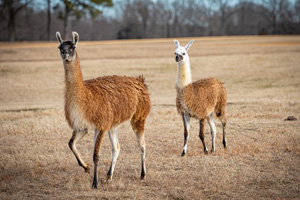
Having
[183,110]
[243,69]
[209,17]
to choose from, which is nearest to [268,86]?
[243,69]

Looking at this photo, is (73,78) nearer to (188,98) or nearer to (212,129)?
(188,98)

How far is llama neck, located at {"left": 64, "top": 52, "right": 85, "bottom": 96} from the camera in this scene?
5464 millimetres

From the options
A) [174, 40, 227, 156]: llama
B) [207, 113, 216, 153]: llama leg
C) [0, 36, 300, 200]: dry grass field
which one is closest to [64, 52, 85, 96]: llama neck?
[0, 36, 300, 200]: dry grass field

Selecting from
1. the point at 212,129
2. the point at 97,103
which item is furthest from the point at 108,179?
the point at 212,129

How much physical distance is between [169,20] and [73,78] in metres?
70.2

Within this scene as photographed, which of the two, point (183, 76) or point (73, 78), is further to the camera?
point (183, 76)

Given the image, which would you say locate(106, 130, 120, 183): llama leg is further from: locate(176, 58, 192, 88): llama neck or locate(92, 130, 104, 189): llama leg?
locate(176, 58, 192, 88): llama neck

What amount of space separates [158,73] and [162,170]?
19.0 metres

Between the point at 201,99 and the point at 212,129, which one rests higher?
the point at 201,99

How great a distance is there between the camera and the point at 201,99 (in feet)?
26.2

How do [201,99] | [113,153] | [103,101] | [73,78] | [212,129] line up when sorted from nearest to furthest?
1. [73,78]
2. [103,101]
3. [113,153]
4. [201,99]
5. [212,129]

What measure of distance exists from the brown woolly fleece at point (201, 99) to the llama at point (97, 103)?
1345 millimetres

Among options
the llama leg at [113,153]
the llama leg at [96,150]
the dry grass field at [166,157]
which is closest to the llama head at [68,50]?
the llama leg at [96,150]

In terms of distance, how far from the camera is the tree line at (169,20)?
61.5 m
